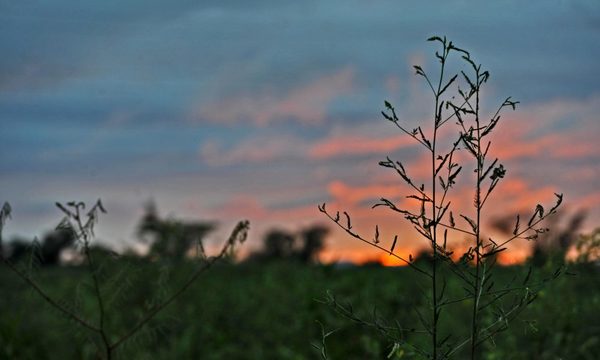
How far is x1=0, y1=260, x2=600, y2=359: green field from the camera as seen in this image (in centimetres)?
696

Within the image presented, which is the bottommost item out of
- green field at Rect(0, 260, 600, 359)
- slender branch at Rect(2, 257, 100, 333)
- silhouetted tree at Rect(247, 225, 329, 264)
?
slender branch at Rect(2, 257, 100, 333)

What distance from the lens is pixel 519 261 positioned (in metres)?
7.93

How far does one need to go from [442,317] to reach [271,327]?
2.23 meters

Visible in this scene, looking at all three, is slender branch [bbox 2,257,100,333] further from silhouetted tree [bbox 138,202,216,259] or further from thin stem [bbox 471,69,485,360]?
silhouetted tree [bbox 138,202,216,259]

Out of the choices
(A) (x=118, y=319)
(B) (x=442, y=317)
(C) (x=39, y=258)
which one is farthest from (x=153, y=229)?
(C) (x=39, y=258)

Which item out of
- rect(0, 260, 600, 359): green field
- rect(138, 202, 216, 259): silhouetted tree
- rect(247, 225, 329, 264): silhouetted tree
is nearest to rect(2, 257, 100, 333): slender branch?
rect(0, 260, 600, 359): green field

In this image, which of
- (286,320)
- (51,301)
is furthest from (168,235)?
(51,301)

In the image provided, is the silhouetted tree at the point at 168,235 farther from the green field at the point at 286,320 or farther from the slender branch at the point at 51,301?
the slender branch at the point at 51,301

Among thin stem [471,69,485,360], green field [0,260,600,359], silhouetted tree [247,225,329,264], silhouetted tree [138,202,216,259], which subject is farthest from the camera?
silhouetted tree [247,225,329,264]

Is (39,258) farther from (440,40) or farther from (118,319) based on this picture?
(118,319)

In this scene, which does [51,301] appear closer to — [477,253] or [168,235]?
[477,253]

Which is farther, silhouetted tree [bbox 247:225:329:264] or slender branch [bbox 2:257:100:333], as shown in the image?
silhouetted tree [bbox 247:225:329:264]

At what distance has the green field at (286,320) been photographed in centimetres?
696

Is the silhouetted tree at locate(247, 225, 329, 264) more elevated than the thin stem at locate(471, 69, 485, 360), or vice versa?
the silhouetted tree at locate(247, 225, 329, 264)
